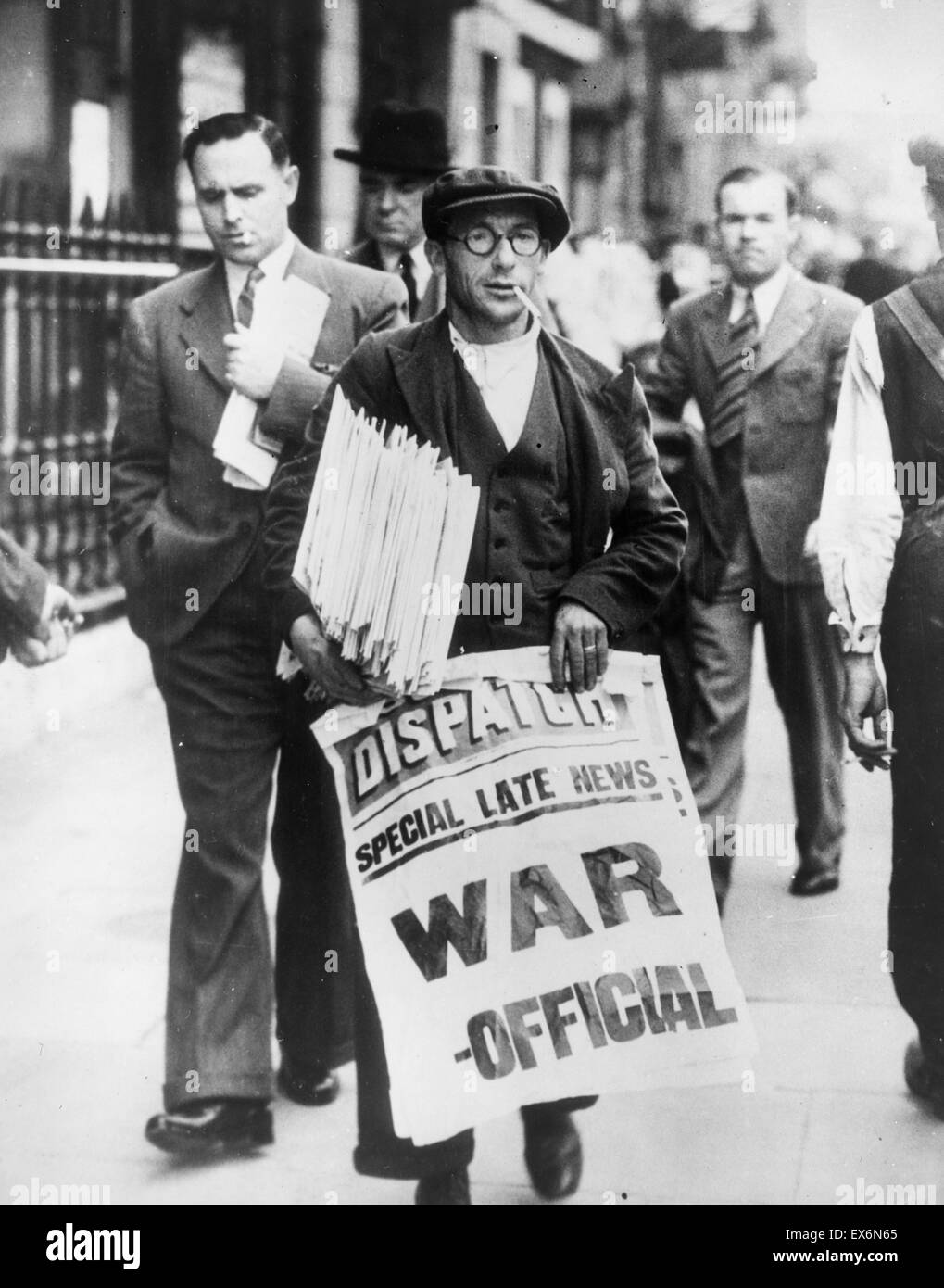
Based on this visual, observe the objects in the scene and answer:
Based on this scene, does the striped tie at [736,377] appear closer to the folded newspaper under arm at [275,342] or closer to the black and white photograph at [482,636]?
the black and white photograph at [482,636]

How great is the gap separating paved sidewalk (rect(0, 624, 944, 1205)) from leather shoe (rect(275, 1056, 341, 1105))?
3cm

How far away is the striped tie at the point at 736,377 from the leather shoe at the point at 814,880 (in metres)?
1.08

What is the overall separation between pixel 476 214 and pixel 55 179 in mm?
1097

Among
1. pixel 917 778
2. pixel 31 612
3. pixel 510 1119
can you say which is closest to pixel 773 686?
pixel 917 778

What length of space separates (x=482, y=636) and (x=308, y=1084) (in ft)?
4.05

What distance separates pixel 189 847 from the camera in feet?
13.1

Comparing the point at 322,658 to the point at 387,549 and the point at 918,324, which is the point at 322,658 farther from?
the point at 918,324

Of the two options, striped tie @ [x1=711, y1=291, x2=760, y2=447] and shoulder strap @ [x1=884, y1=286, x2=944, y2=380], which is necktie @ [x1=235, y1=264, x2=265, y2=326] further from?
shoulder strap @ [x1=884, y1=286, x2=944, y2=380]

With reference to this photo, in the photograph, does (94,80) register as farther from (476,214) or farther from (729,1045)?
(729,1045)

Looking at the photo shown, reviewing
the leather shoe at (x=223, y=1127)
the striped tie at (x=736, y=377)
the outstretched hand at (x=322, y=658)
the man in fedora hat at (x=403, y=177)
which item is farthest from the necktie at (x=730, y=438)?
the leather shoe at (x=223, y=1127)

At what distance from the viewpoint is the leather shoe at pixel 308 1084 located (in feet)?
13.0

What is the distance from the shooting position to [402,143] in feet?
12.5

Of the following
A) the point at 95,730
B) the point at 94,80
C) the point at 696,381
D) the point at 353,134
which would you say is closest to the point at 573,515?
the point at 696,381

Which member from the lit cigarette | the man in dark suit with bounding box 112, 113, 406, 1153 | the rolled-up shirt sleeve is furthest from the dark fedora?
the rolled-up shirt sleeve
